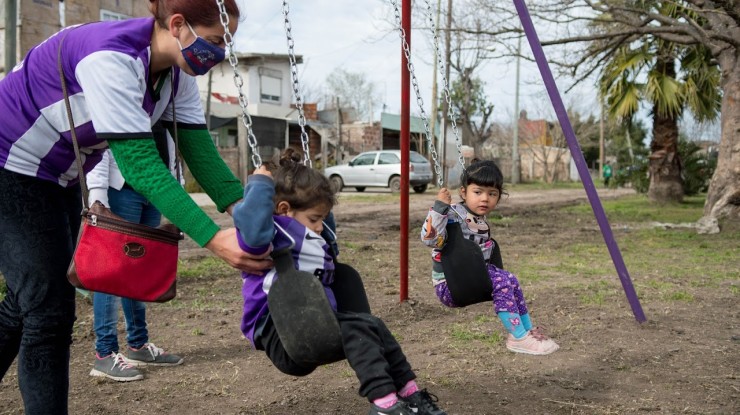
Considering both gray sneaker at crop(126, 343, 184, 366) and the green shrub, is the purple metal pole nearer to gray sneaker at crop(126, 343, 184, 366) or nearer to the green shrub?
gray sneaker at crop(126, 343, 184, 366)

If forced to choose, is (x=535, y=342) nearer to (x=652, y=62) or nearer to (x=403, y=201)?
(x=403, y=201)

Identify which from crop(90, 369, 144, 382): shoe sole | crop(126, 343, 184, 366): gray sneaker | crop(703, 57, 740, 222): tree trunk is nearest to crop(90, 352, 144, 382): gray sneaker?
crop(90, 369, 144, 382): shoe sole

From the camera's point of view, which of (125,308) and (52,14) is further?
(52,14)

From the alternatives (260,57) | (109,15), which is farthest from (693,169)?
(260,57)

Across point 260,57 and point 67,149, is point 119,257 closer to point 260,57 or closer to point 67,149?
point 67,149

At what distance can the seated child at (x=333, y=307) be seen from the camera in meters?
2.14

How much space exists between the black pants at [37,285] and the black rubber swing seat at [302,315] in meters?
0.82

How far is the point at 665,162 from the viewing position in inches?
648

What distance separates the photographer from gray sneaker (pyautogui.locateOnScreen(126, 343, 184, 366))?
12.6 feet

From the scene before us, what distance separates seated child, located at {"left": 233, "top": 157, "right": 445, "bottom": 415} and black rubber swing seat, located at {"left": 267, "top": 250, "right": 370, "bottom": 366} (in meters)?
0.06

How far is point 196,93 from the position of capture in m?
2.69

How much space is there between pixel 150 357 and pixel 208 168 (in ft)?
5.32

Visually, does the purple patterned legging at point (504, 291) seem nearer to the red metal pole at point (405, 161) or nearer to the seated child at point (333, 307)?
the red metal pole at point (405, 161)

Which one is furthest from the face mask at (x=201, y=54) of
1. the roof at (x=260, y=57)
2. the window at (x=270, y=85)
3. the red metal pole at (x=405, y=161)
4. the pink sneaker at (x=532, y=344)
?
the window at (x=270, y=85)
